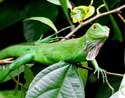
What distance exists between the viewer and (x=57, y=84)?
53.4 inches

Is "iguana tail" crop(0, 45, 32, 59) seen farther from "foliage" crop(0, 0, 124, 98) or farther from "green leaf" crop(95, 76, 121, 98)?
"green leaf" crop(95, 76, 121, 98)

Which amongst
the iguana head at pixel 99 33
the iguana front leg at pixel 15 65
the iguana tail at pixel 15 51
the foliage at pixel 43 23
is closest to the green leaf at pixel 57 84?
the foliage at pixel 43 23

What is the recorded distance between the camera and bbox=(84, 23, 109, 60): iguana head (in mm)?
1374

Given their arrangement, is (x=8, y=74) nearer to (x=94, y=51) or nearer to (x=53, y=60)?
(x=53, y=60)

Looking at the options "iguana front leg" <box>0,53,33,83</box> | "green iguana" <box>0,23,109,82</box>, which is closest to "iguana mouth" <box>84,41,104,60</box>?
"green iguana" <box>0,23,109,82</box>

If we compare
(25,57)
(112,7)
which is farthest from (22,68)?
(112,7)

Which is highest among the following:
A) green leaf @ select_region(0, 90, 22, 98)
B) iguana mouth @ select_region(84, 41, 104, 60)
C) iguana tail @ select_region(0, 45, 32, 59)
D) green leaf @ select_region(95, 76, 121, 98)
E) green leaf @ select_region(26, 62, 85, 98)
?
iguana mouth @ select_region(84, 41, 104, 60)

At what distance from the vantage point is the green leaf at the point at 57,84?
1.32 m

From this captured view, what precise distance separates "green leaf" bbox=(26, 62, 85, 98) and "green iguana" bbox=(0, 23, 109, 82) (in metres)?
0.05

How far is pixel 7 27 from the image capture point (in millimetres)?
1914

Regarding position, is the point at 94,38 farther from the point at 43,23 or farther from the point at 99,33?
the point at 43,23

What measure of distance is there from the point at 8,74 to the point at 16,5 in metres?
0.39

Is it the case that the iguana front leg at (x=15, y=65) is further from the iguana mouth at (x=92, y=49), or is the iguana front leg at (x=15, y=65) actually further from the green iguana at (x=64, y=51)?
the iguana mouth at (x=92, y=49)

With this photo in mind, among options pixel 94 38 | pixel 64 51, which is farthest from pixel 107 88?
pixel 94 38
